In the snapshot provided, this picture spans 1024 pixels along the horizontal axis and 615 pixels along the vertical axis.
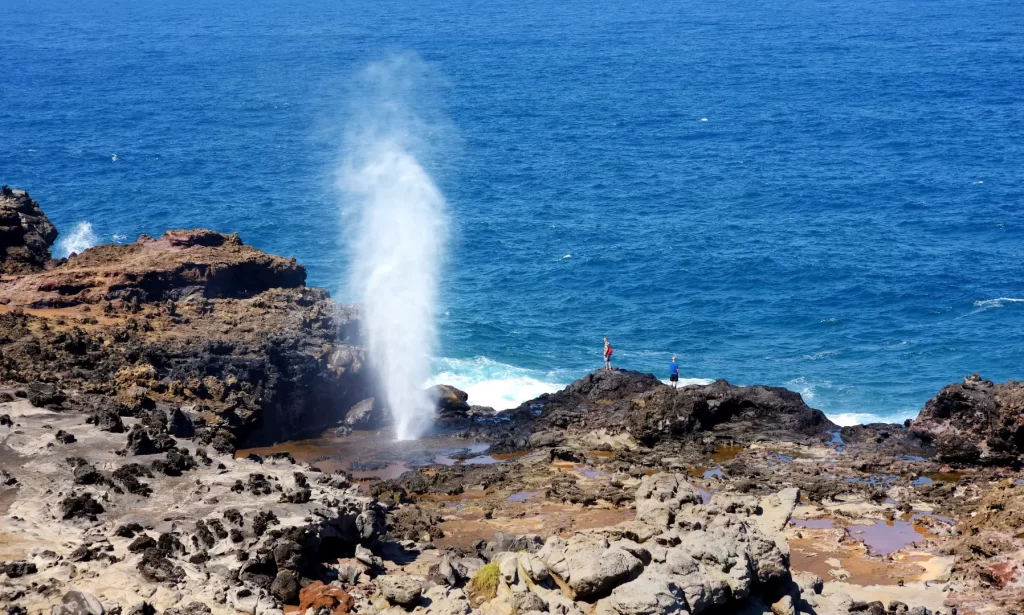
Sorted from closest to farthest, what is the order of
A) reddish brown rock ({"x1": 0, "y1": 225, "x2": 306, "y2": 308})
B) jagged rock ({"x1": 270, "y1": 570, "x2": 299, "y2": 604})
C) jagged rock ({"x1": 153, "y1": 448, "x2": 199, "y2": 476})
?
jagged rock ({"x1": 270, "y1": 570, "x2": 299, "y2": 604})
jagged rock ({"x1": 153, "y1": 448, "x2": 199, "y2": 476})
reddish brown rock ({"x1": 0, "y1": 225, "x2": 306, "y2": 308})

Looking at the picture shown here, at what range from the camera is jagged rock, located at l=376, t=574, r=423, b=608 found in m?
22.1

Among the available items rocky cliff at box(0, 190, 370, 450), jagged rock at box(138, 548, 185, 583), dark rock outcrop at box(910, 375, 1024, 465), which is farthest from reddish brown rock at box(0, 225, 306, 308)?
dark rock outcrop at box(910, 375, 1024, 465)

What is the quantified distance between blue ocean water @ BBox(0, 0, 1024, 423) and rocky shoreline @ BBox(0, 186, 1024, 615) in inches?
449

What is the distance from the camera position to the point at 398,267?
53438 mm

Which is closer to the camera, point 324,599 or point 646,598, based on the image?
point 646,598

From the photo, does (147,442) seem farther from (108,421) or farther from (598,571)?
(598,571)

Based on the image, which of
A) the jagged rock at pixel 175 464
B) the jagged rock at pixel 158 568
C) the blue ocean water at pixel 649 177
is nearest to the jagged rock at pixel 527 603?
the jagged rock at pixel 158 568

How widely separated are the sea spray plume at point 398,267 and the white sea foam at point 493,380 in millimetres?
2609

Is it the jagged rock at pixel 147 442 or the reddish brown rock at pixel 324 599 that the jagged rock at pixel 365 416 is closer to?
the jagged rock at pixel 147 442

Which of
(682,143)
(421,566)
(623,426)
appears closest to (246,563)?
(421,566)

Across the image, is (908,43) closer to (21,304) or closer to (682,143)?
(682,143)

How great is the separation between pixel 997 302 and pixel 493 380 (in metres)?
26.5

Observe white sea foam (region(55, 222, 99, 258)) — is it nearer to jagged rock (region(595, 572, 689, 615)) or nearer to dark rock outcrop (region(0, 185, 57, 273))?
dark rock outcrop (region(0, 185, 57, 273))

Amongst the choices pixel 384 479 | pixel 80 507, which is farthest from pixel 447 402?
pixel 80 507
